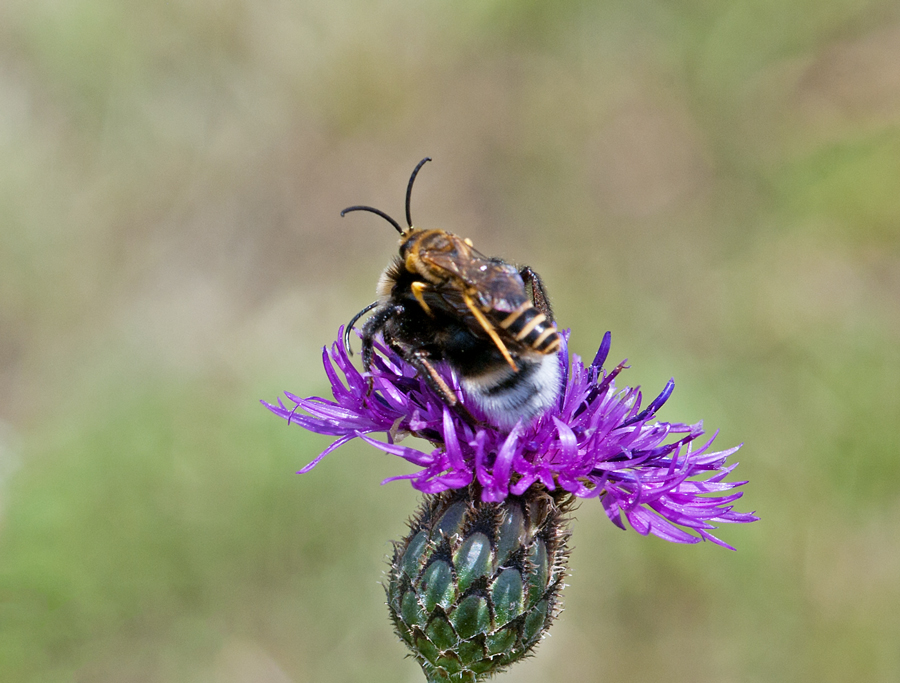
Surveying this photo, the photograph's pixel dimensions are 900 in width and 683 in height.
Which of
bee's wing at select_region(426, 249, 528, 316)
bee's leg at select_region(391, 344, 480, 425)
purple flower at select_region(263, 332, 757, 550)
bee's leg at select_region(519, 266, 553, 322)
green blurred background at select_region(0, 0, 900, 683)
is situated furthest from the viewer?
green blurred background at select_region(0, 0, 900, 683)

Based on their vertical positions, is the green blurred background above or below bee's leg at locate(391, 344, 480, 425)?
above

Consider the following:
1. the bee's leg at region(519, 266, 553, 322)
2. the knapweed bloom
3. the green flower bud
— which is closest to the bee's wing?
the knapweed bloom

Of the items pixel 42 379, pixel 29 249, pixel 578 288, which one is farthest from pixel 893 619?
pixel 29 249

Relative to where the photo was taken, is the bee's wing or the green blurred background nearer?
the bee's wing

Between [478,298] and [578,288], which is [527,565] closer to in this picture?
[478,298]

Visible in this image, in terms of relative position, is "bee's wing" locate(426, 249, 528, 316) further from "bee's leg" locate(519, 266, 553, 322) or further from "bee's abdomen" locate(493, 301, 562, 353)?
"bee's leg" locate(519, 266, 553, 322)

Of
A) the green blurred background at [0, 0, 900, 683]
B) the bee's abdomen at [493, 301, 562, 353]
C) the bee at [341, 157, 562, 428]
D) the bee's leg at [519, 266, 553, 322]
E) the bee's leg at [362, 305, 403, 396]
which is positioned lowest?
the bee's abdomen at [493, 301, 562, 353]

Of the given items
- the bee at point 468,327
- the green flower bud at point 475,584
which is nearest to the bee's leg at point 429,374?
the bee at point 468,327
